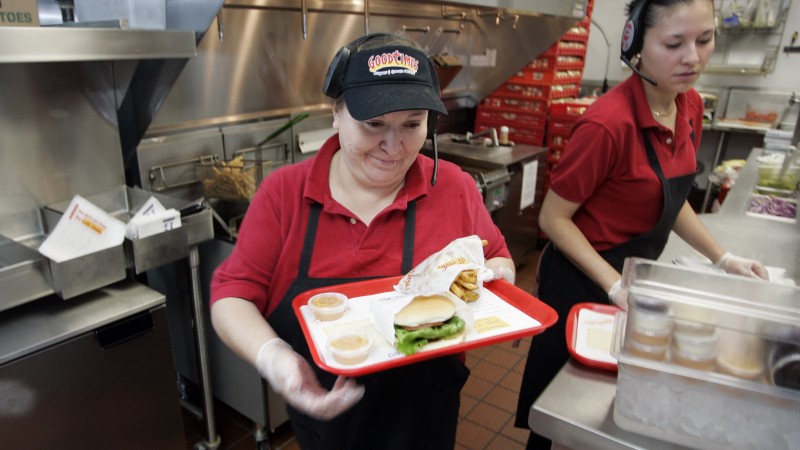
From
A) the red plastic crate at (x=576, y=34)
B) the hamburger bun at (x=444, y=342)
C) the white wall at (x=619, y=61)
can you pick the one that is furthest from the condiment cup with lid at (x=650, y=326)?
the white wall at (x=619, y=61)

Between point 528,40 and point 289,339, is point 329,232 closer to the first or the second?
point 289,339

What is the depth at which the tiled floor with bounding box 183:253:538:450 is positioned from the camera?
237cm

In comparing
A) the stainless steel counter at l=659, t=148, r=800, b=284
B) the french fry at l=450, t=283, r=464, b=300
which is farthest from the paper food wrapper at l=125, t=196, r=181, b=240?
the stainless steel counter at l=659, t=148, r=800, b=284

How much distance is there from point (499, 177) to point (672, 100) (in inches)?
71.0

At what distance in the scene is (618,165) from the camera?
1606mm

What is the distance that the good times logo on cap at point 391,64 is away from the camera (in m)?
1.11

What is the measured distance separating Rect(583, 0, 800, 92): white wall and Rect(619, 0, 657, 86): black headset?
4.06m

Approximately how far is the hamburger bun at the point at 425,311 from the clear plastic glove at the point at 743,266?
106cm

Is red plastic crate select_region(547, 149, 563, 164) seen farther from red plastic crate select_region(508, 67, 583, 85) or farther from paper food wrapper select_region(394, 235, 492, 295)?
paper food wrapper select_region(394, 235, 492, 295)

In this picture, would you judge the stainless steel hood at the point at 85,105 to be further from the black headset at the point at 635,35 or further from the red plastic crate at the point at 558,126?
the red plastic crate at the point at 558,126

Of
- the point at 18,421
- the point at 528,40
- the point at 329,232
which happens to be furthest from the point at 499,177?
the point at 18,421

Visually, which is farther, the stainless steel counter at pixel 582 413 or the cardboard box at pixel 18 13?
the cardboard box at pixel 18 13

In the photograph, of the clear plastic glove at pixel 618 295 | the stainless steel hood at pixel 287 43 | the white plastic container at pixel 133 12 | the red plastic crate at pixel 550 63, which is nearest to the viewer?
the clear plastic glove at pixel 618 295

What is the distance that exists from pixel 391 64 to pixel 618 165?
868 mm
